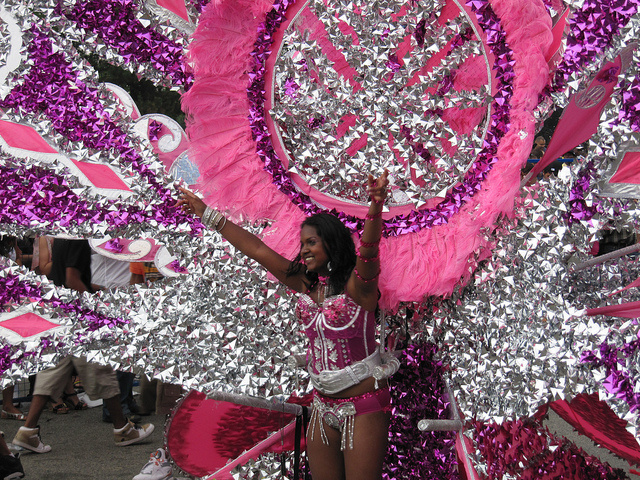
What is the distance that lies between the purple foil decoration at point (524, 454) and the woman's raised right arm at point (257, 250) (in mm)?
722

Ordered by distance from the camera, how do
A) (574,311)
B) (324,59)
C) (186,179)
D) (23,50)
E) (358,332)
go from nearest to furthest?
(574,311)
(358,332)
(324,59)
(23,50)
(186,179)

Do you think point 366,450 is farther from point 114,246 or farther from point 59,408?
point 59,408

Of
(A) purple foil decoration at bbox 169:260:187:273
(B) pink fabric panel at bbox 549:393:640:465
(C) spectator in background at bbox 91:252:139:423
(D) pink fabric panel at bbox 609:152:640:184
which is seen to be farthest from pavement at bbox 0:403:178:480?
(D) pink fabric panel at bbox 609:152:640:184

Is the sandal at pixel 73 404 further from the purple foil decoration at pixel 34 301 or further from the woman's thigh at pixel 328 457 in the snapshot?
the woman's thigh at pixel 328 457

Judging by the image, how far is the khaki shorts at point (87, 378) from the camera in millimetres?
3590

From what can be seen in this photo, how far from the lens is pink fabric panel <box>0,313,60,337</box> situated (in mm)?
2234

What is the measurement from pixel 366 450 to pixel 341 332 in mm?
339

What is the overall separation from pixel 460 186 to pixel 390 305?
43 centimetres

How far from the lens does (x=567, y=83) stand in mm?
1800

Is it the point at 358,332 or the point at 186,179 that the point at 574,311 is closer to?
the point at 358,332

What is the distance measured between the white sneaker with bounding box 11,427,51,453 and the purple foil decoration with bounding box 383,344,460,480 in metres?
2.16

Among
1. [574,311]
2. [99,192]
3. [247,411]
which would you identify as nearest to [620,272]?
[574,311]

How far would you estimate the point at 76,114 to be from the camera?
231 cm

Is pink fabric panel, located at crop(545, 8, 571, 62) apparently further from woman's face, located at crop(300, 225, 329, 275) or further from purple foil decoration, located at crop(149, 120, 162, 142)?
purple foil decoration, located at crop(149, 120, 162, 142)
